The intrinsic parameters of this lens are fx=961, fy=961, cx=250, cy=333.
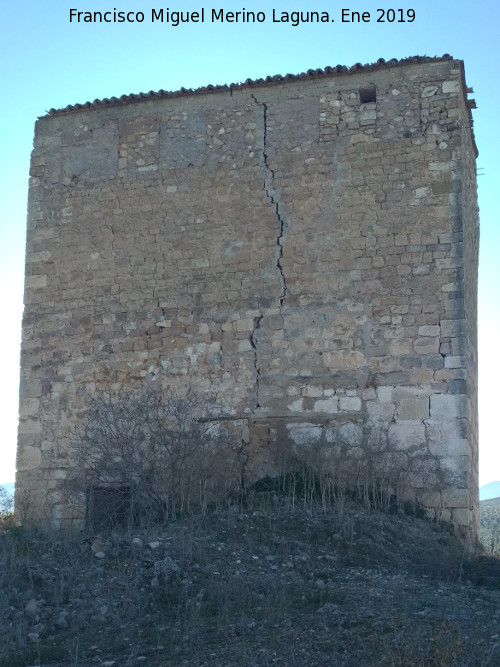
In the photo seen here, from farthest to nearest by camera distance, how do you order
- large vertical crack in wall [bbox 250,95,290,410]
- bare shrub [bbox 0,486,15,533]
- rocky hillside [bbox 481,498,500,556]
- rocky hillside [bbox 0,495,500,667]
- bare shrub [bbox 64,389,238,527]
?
bare shrub [bbox 0,486,15,533], large vertical crack in wall [bbox 250,95,290,410], rocky hillside [bbox 481,498,500,556], bare shrub [bbox 64,389,238,527], rocky hillside [bbox 0,495,500,667]

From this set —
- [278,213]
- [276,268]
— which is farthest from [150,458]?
[278,213]

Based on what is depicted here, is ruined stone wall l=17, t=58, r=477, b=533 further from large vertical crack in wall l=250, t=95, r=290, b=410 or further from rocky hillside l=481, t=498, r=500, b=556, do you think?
rocky hillside l=481, t=498, r=500, b=556

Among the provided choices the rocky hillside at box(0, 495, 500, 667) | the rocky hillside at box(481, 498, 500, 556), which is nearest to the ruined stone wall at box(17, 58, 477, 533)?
the rocky hillside at box(481, 498, 500, 556)

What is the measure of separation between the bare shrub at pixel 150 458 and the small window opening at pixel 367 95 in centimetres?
445

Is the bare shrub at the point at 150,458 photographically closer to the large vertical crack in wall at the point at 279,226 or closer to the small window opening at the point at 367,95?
the large vertical crack in wall at the point at 279,226

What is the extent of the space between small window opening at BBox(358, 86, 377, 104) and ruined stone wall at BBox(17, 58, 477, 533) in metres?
0.02

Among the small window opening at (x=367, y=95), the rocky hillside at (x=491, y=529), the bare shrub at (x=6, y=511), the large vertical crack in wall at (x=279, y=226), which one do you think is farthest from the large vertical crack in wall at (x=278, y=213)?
the bare shrub at (x=6, y=511)

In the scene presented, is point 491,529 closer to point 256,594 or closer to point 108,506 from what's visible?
point 108,506

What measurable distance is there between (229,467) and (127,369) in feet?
6.46

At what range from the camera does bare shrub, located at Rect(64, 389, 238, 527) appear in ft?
37.1

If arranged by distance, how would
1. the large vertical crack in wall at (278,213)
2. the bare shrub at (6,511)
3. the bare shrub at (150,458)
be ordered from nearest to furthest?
the bare shrub at (150,458), the large vertical crack in wall at (278,213), the bare shrub at (6,511)

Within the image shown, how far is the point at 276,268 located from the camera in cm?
1230

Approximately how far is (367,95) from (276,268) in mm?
2577

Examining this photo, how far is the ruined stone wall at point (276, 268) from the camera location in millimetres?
11602
